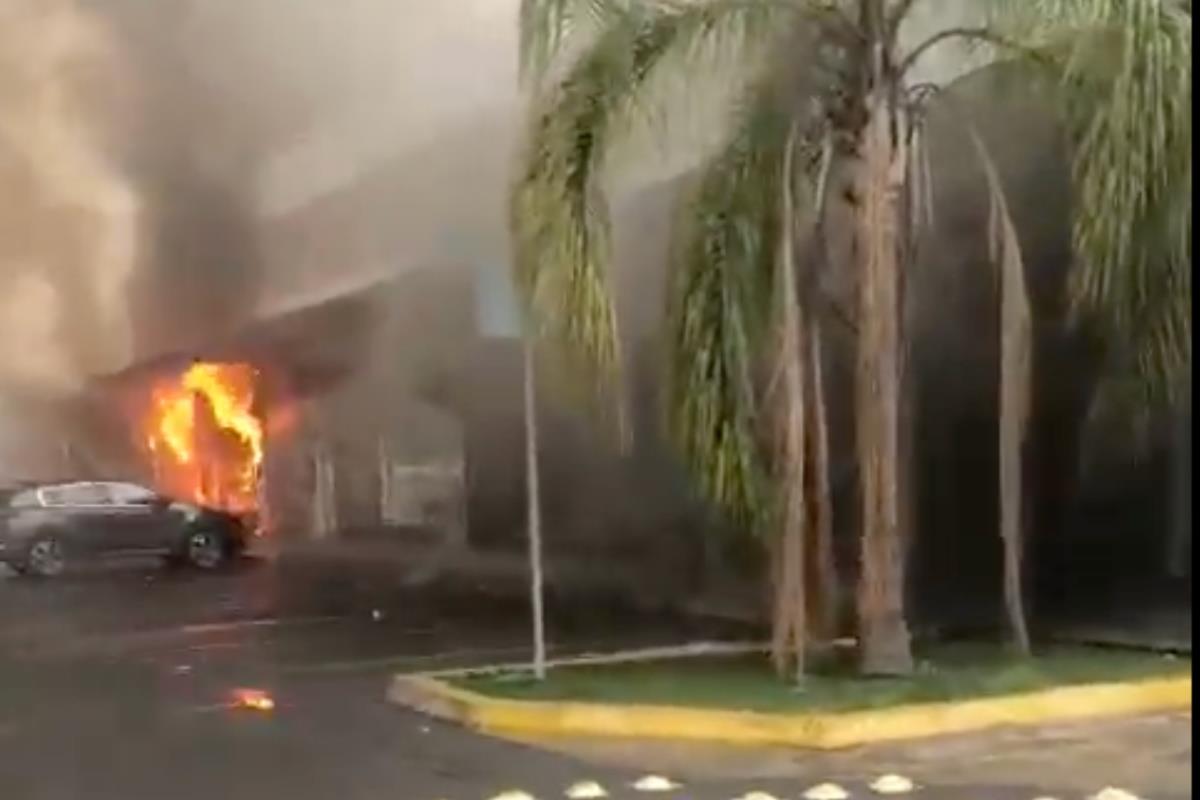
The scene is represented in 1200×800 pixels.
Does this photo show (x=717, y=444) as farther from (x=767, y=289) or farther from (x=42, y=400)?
(x=42, y=400)

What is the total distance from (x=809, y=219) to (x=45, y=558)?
5.20ft

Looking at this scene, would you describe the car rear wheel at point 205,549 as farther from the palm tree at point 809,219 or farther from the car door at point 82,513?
the palm tree at point 809,219

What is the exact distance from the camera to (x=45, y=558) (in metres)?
3.52

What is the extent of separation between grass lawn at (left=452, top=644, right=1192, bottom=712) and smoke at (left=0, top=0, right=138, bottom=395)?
2.99 ft

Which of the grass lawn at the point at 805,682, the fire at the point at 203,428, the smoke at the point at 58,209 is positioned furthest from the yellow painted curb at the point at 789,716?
the smoke at the point at 58,209

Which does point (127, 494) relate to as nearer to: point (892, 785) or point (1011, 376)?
point (892, 785)

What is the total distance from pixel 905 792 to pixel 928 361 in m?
1.00

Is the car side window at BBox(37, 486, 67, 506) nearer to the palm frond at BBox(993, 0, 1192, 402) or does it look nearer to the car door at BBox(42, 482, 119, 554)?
the car door at BBox(42, 482, 119, 554)

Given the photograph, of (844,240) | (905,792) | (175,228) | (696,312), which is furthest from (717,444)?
(175,228)

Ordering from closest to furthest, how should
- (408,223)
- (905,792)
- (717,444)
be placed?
(905,792) < (408,223) < (717,444)

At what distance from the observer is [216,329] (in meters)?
3.56

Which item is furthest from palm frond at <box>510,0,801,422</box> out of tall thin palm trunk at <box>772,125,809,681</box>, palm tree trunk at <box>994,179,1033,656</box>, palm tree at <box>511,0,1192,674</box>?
palm tree trunk at <box>994,179,1033,656</box>

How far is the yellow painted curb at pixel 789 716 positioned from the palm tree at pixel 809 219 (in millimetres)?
229

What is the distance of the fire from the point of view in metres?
3.52
